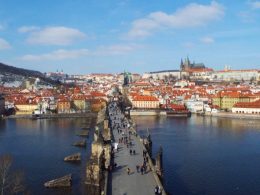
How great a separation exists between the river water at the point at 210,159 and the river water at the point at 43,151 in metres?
3.90

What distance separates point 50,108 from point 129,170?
37490 millimetres

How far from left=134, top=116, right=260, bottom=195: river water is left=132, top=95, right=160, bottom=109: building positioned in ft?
66.9

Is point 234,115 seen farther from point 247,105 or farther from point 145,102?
point 145,102

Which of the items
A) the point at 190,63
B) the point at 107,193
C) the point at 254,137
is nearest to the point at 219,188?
the point at 107,193

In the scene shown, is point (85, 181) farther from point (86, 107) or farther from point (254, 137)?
point (86, 107)

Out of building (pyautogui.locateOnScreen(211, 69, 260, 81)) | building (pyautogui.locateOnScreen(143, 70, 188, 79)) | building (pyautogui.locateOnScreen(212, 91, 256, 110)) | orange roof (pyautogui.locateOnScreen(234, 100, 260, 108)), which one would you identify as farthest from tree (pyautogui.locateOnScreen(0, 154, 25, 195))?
building (pyautogui.locateOnScreen(143, 70, 188, 79))

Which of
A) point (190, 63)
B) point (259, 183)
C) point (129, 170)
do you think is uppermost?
point (190, 63)

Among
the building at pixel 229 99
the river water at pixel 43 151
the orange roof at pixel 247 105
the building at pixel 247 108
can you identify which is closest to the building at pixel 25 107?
the river water at pixel 43 151

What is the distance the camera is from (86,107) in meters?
52.7

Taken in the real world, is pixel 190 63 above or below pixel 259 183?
above

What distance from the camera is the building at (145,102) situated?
56006mm

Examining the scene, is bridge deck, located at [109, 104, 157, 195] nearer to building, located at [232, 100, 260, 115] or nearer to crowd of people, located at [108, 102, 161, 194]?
crowd of people, located at [108, 102, 161, 194]

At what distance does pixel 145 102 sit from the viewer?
56375 millimetres

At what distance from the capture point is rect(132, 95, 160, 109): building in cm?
5601
